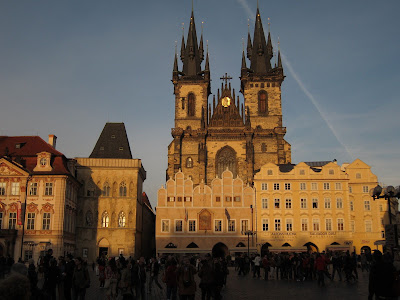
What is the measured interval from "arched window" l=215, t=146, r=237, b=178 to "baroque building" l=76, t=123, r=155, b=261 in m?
17.1

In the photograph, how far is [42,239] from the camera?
47.3 metres

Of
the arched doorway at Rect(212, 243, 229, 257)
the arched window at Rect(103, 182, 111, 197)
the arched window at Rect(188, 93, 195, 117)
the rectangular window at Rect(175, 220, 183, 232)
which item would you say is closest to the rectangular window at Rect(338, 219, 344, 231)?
the arched doorway at Rect(212, 243, 229, 257)

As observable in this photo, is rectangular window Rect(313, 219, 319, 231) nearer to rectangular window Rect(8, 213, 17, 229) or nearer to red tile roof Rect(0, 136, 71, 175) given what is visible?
red tile roof Rect(0, 136, 71, 175)

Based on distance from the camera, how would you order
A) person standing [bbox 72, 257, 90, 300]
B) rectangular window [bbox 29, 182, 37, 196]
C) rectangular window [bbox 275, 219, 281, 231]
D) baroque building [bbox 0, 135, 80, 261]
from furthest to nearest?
rectangular window [bbox 275, 219, 281, 231], rectangular window [bbox 29, 182, 37, 196], baroque building [bbox 0, 135, 80, 261], person standing [bbox 72, 257, 90, 300]

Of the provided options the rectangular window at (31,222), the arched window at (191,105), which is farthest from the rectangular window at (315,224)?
the rectangular window at (31,222)

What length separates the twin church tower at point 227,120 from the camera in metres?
69.9

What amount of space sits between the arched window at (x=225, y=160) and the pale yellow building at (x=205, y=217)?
13.1 m

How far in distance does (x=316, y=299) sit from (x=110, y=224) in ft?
128

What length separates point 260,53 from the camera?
262 ft

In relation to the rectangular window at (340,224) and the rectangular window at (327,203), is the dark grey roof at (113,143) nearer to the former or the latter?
the rectangular window at (327,203)

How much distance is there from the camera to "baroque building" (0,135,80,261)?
47031mm

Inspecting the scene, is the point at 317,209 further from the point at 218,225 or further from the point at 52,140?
the point at 52,140

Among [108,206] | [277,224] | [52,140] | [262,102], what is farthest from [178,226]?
[262,102]

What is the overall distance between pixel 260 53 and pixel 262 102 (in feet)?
31.3
